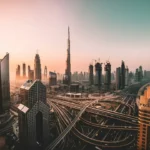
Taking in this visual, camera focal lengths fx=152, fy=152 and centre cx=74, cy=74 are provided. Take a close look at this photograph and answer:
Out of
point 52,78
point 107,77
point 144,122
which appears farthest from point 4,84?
A: point 107,77

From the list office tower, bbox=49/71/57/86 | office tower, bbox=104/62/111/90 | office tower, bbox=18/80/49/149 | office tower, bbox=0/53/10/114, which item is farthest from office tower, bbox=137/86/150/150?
office tower, bbox=49/71/57/86

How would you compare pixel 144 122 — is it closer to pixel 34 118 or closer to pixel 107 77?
pixel 34 118

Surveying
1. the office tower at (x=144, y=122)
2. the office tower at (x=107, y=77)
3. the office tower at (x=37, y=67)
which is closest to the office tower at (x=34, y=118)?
the office tower at (x=144, y=122)

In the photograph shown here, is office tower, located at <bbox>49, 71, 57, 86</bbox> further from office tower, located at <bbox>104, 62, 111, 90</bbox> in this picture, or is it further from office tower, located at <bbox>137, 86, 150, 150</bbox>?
office tower, located at <bbox>137, 86, 150, 150</bbox>

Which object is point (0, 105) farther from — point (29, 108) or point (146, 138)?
point (146, 138)

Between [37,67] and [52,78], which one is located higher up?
[37,67]

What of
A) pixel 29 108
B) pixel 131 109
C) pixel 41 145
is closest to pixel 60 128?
→ pixel 41 145
